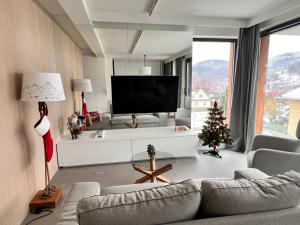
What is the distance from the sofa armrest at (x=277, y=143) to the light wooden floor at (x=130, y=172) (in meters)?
0.65

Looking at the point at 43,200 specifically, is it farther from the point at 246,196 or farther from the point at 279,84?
the point at 279,84

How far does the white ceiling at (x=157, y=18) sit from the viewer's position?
2.82 m

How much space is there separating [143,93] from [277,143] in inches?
86.7

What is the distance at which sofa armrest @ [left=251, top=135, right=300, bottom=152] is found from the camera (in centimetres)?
252

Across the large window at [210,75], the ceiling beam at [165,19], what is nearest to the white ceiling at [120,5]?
the ceiling beam at [165,19]

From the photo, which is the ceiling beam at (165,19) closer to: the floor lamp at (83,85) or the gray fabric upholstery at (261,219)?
the floor lamp at (83,85)

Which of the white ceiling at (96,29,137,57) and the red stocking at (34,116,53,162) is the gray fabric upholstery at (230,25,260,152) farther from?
the red stocking at (34,116,53,162)

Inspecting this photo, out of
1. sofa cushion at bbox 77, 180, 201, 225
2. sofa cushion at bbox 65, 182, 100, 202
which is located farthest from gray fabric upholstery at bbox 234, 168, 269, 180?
sofa cushion at bbox 65, 182, 100, 202

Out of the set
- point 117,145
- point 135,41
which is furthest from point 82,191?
point 135,41

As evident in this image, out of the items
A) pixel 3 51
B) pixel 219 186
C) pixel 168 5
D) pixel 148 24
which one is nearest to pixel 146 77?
pixel 148 24

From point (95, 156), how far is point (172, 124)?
64.6 inches

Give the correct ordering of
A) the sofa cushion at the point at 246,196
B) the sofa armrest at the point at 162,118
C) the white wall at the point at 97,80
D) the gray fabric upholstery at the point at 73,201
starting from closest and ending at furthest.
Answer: the sofa cushion at the point at 246,196 < the gray fabric upholstery at the point at 73,201 < the white wall at the point at 97,80 < the sofa armrest at the point at 162,118

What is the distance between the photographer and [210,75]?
4.21m

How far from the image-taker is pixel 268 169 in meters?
2.24
